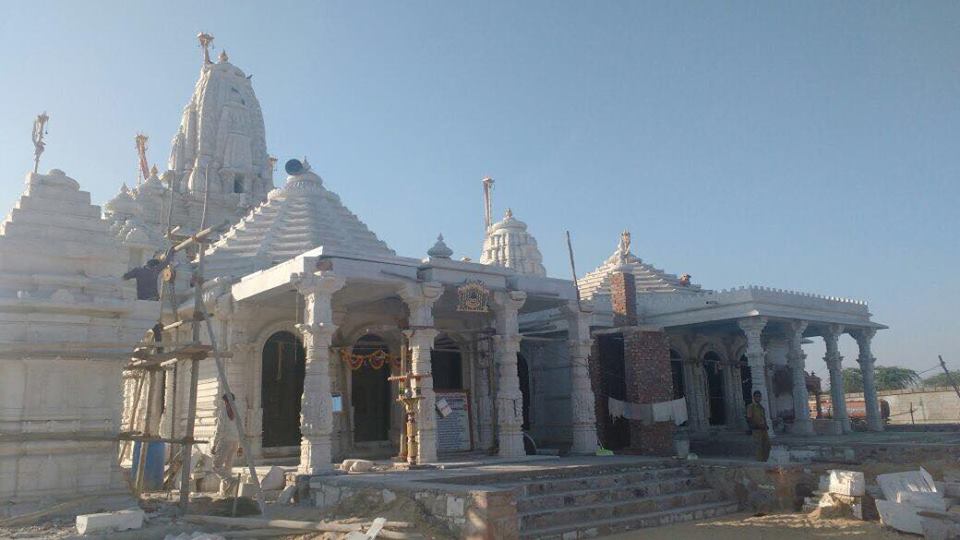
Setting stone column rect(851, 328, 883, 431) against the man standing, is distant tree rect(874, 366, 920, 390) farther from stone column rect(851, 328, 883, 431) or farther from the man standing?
the man standing

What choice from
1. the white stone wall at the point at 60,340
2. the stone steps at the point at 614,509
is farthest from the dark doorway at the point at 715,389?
the white stone wall at the point at 60,340

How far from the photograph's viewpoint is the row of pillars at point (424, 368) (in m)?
14.1

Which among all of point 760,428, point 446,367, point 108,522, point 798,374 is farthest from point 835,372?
point 108,522

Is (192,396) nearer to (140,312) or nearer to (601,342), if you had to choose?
(140,312)

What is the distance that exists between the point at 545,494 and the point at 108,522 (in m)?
6.56

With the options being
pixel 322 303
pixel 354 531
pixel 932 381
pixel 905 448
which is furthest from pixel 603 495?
pixel 932 381

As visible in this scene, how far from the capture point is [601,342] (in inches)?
845

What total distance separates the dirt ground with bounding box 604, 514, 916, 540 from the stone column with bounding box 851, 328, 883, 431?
15.3m

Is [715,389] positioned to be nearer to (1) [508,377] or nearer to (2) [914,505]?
(1) [508,377]

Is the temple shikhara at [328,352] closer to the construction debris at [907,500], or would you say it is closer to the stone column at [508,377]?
the stone column at [508,377]

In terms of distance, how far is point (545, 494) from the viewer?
41.0 ft

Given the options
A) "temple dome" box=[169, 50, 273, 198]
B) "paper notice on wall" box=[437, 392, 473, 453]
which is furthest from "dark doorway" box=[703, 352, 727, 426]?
"temple dome" box=[169, 50, 273, 198]

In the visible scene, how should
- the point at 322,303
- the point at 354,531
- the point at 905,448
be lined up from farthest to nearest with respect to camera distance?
the point at 905,448 < the point at 322,303 < the point at 354,531

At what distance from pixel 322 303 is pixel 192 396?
142 inches
